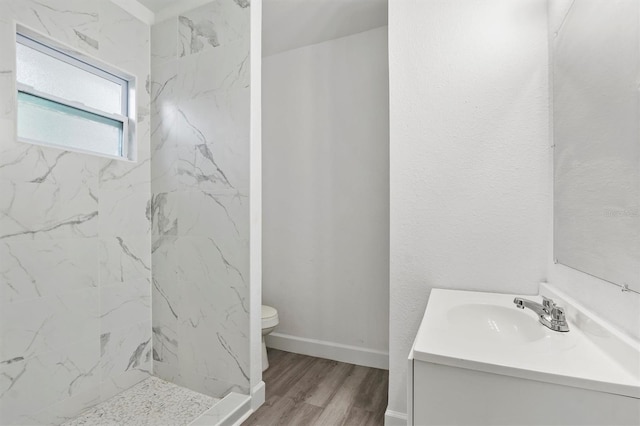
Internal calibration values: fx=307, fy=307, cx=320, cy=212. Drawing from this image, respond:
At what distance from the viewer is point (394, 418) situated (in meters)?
1.66

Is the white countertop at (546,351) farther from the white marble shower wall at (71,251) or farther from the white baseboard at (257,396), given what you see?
the white marble shower wall at (71,251)

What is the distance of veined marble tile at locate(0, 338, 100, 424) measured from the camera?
146 centimetres

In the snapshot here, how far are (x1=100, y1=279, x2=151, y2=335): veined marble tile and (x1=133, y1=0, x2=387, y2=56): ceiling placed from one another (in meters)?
1.86

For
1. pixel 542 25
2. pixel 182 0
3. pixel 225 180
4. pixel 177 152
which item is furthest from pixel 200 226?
pixel 542 25

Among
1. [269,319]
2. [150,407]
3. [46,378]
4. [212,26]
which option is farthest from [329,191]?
[46,378]

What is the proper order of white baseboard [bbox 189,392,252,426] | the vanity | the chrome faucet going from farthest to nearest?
white baseboard [bbox 189,392,252,426]
the chrome faucet
the vanity

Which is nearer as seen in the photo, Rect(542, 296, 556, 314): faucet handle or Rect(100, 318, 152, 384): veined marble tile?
Rect(542, 296, 556, 314): faucet handle

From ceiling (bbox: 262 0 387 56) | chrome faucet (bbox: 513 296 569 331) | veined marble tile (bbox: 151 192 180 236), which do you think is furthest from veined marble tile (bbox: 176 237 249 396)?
ceiling (bbox: 262 0 387 56)

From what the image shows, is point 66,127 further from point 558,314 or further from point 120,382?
point 558,314

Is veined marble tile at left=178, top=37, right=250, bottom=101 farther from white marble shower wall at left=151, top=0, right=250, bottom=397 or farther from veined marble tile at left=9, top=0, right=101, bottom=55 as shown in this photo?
veined marble tile at left=9, top=0, right=101, bottom=55

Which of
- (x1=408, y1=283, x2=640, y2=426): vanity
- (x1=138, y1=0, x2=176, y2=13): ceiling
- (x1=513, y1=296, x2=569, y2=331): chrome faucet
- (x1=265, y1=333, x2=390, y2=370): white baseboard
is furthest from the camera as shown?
(x1=265, y1=333, x2=390, y2=370): white baseboard

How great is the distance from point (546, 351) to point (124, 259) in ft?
7.31

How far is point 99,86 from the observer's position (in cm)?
195

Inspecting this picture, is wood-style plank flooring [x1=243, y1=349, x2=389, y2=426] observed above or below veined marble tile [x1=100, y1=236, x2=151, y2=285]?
below
